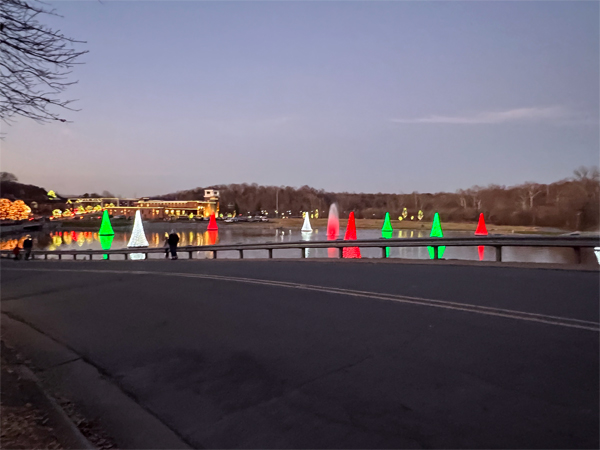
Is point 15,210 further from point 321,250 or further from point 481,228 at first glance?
point 481,228

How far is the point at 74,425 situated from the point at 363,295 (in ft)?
19.1

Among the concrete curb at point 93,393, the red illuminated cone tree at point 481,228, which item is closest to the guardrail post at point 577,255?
the concrete curb at point 93,393

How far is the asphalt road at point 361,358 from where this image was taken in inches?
157

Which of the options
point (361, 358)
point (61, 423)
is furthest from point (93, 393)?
point (361, 358)

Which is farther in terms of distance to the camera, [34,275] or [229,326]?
[34,275]

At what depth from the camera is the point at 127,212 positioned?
63719mm

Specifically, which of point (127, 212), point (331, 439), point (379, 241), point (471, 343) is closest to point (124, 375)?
point (331, 439)

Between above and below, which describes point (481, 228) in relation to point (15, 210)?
below

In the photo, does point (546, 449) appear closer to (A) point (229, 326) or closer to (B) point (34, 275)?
(A) point (229, 326)

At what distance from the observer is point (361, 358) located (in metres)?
5.58

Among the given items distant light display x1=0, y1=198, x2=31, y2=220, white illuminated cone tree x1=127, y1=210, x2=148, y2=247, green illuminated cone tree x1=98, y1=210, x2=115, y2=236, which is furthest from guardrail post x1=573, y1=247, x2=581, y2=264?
distant light display x1=0, y1=198, x2=31, y2=220

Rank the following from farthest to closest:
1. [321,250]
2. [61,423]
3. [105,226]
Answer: [105,226] < [321,250] < [61,423]

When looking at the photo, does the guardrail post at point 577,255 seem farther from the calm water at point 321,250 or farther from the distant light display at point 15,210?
the distant light display at point 15,210

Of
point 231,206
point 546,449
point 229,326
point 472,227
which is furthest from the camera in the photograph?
point 231,206
